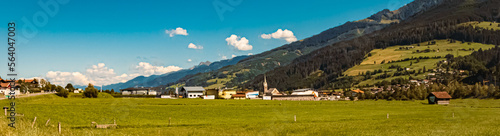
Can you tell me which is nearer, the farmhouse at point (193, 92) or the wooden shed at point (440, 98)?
the wooden shed at point (440, 98)

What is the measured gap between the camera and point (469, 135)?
1300 inches

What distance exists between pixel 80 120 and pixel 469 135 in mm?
48172

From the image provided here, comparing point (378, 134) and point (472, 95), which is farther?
point (472, 95)

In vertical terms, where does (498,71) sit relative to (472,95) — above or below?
above

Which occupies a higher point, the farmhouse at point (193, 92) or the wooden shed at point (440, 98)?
the farmhouse at point (193, 92)

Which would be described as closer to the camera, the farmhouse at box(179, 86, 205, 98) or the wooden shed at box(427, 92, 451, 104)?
the wooden shed at box(427, 92, 451, 104)

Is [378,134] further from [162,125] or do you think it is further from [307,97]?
[307,97]

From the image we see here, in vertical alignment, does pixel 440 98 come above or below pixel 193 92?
below

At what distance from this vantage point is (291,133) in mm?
36469

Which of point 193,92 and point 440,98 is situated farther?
point 193,92

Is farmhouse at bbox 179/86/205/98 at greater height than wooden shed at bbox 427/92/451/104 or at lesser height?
greater

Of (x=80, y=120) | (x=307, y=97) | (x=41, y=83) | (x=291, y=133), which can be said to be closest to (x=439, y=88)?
(x=307, y=97)

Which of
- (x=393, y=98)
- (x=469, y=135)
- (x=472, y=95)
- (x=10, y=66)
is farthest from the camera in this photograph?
(x=393, y=98)

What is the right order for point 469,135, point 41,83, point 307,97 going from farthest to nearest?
point 307,97 → point 41,83 → point 469,135
